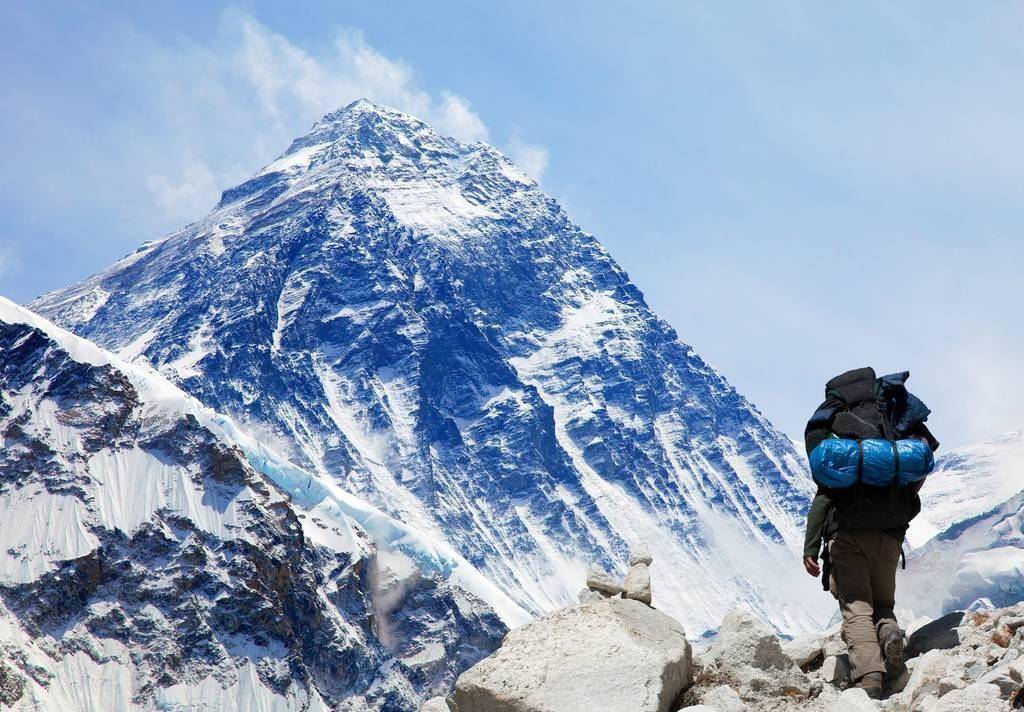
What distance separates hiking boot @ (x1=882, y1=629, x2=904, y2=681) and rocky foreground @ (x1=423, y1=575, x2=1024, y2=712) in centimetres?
8

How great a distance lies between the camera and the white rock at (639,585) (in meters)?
12.0

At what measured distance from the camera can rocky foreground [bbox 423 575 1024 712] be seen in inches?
367

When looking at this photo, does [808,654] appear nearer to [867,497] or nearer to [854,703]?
[867,497]

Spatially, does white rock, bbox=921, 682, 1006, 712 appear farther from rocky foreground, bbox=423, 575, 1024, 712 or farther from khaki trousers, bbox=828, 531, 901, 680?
khaki trousers, bbox=828, 531, 901, 680

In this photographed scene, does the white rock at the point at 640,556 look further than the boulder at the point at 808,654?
Yes

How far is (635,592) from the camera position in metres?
12.0

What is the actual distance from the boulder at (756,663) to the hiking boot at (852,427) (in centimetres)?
191

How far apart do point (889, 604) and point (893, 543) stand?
55 centimetres

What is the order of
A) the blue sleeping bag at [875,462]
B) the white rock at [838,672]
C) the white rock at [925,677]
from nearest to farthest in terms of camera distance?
the white rock at [925,677] → the blue sleeping bag at [875,462] → the white rock at [838,672]

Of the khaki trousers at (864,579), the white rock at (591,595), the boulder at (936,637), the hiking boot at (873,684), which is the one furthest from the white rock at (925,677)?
the white rock at (591,595)

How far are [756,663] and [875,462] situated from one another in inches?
83.2

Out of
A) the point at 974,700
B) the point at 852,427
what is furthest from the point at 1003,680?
the point at 852,427

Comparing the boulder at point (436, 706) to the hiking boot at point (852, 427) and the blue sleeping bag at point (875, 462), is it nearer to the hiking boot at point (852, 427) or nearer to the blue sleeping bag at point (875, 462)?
the blue sleeping bag at point (875, 462)

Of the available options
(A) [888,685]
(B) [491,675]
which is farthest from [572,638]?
(A) [888,685]
